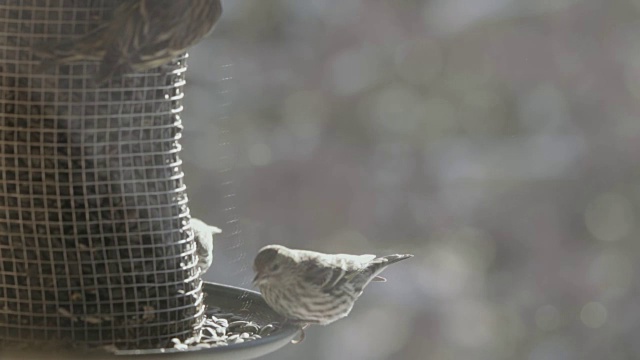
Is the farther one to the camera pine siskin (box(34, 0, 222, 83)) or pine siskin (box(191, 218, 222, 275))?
pine siskin (box(191, 218, 222, 275))

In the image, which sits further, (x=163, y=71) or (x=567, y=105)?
(x=567, y=105)

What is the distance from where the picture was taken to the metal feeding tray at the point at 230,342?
6.65 feet

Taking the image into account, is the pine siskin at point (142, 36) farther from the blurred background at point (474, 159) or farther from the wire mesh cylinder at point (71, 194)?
the blurred background at point (474, 159)

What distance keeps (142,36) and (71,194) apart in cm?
35

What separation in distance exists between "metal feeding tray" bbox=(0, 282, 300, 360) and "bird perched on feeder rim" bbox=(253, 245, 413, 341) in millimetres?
37

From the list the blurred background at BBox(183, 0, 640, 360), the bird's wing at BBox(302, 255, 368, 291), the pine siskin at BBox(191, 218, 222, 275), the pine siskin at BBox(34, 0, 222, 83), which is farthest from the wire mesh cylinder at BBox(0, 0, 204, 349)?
the blurred background at BBox(183, 0, 640, 360)

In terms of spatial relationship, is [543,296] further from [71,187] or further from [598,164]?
[71,187]

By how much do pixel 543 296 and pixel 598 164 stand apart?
56 centimetres

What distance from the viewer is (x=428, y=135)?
4.99 metres

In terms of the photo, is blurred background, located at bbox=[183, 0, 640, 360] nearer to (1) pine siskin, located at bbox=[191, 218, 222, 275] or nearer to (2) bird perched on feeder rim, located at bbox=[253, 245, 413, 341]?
(2) bird perched on feeder rim, located at bbox=[253, 245, 413, 341]

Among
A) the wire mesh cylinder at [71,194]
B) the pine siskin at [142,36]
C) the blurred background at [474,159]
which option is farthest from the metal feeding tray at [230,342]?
the blurred background at [474,159]

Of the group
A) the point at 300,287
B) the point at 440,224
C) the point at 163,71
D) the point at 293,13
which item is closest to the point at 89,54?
the point at 163,71

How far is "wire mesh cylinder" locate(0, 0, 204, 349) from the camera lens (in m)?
2.18

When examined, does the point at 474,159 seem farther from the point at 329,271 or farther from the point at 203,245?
the point at 203,245
